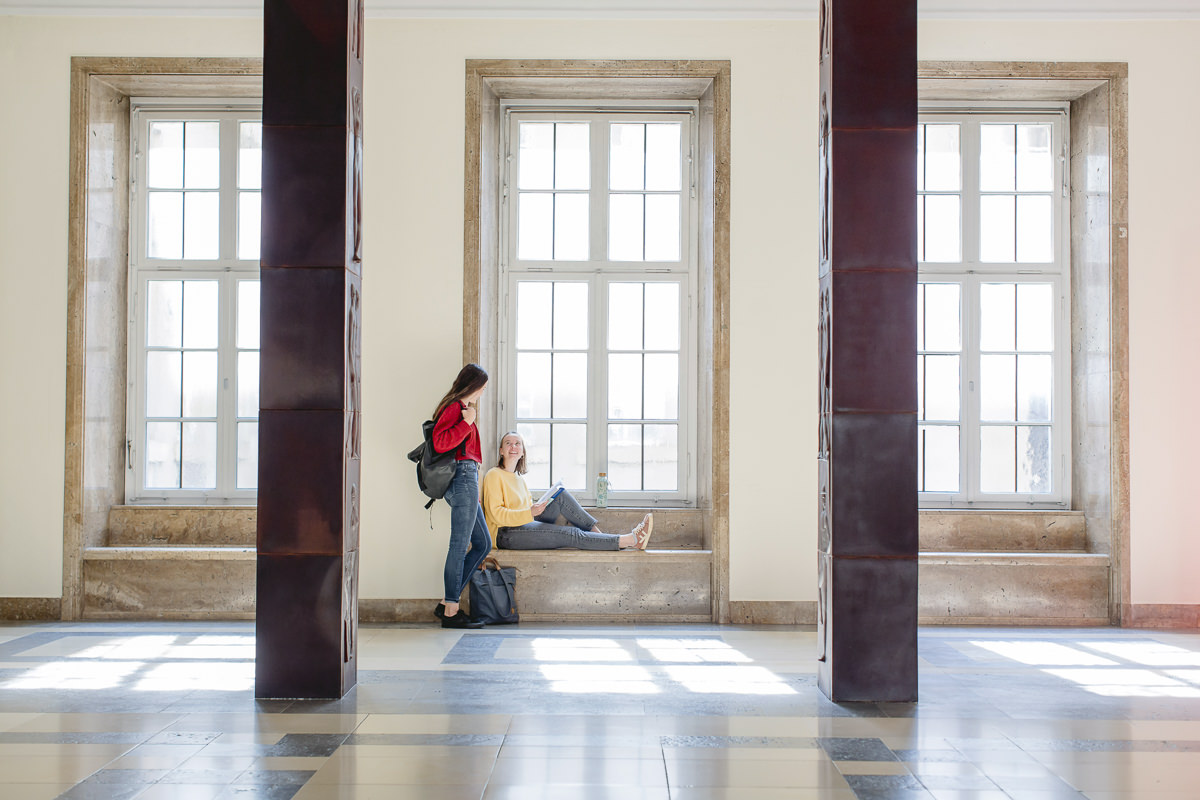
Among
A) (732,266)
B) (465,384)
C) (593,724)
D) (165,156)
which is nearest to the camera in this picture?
(593,724)

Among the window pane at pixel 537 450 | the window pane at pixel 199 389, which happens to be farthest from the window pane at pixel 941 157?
the window pane at pixel 199 389

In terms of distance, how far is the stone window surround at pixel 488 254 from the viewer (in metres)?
6.18

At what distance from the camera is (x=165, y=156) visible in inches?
269

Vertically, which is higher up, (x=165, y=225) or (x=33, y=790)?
(x=165, y=225)

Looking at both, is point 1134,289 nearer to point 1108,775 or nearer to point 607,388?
point 607,388

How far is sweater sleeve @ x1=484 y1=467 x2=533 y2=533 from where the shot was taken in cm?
615

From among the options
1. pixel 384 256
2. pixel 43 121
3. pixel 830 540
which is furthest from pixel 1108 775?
pixel 43 121

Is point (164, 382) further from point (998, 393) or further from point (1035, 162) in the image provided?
point (1035, 162)

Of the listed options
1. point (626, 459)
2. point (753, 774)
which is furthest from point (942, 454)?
point (753, 774)

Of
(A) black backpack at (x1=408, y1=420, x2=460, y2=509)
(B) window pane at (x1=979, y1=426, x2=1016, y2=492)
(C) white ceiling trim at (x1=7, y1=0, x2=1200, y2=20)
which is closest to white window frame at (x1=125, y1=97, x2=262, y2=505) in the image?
(C) white ceiling trim at (x1=7, y1=0, x2=1200, y2=20)

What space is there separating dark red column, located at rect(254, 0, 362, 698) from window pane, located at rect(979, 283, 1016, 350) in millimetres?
4647

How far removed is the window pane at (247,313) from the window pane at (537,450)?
1986 millimetres

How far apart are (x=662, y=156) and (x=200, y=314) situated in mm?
3428

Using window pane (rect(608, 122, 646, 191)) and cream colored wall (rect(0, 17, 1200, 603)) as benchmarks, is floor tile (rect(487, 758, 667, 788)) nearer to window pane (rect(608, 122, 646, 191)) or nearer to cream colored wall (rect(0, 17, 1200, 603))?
cream colored wall (rect(0, 17, 1200, 603))
